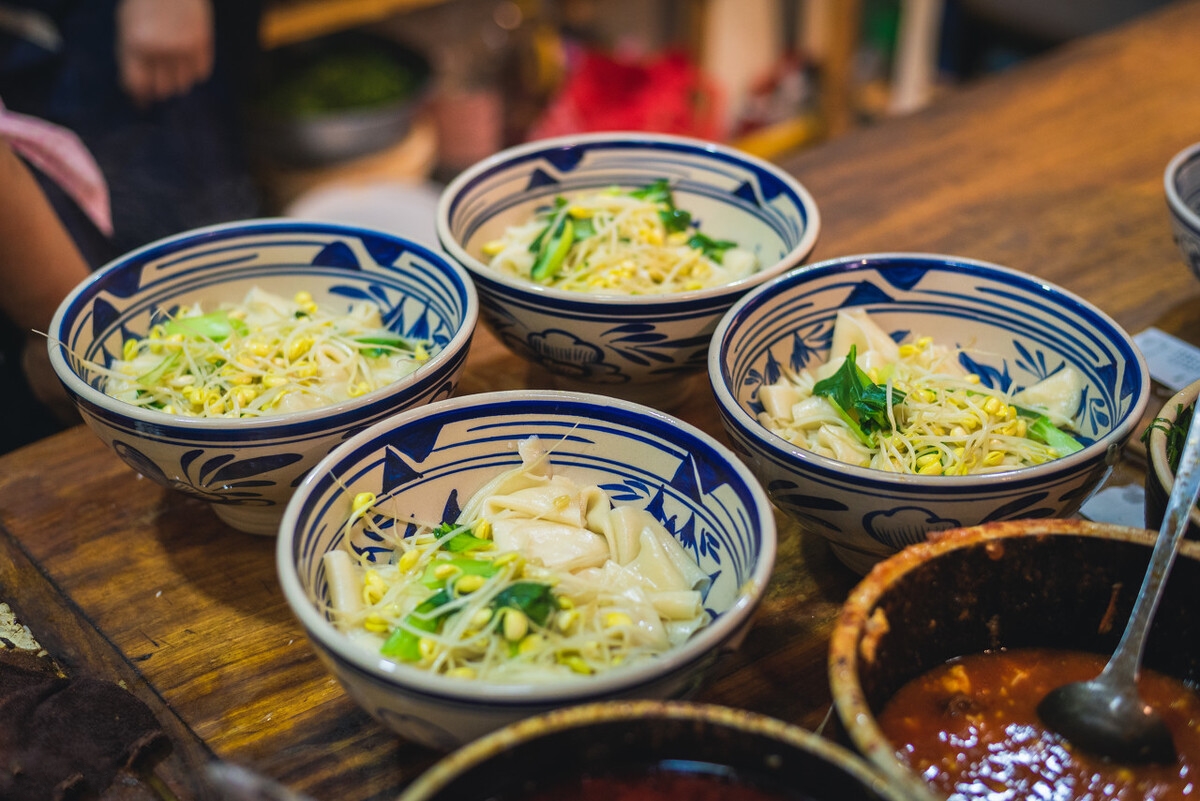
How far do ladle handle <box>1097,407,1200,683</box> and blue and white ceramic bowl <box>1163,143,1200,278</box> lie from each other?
850mm

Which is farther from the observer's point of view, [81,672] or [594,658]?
[81,672]

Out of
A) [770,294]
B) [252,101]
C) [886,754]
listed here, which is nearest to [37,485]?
[770,294]

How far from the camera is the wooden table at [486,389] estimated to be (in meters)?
Answer: 1.26

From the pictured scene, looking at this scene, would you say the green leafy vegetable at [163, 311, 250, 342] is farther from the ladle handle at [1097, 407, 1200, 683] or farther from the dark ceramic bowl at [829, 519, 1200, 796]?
the ladle handle at [1097, 407, 1200, 683]

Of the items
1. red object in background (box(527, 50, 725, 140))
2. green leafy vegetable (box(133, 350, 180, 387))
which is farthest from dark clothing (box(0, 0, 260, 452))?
red object in background (box(527, 50, 725, 140))

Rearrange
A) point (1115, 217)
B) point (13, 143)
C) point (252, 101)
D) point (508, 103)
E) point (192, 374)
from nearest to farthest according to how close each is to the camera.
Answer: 1. point (192, 374)
2. point (13, 143)
3. point (1115, 217)
4. point (252, 101)
5. point (508, 103)

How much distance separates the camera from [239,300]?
1.83 metres

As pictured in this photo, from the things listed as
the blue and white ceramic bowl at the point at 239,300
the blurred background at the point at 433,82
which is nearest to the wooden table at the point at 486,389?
the blue and white ceramic bowl at the point at 239,300

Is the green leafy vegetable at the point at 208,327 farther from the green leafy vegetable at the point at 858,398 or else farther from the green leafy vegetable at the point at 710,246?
the green leafy vegetable at the point at 858,398

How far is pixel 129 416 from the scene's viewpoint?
1.33m

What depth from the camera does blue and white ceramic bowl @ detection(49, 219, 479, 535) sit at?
134 centimetres

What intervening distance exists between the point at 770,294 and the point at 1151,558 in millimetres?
694

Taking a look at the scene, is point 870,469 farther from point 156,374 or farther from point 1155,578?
point 156,374

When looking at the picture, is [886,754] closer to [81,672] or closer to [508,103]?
[81,672]
